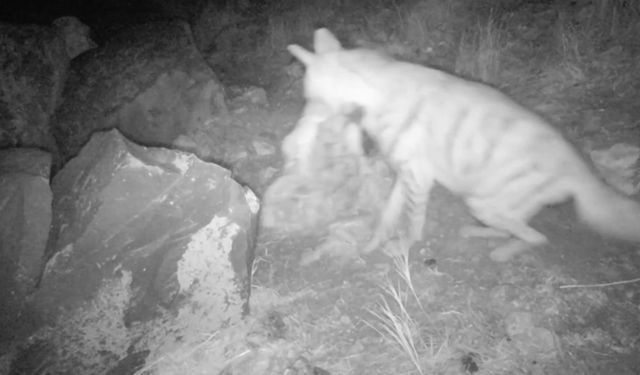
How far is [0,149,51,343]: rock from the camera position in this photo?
2.01 m

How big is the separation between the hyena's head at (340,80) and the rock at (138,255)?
0.91 m

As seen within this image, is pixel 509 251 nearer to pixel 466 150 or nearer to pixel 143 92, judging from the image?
pixel 466 150

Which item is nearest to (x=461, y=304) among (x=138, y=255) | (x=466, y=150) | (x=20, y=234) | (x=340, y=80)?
(x=466, y=150)

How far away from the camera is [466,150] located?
8.43 ft

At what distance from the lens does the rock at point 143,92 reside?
354 cm

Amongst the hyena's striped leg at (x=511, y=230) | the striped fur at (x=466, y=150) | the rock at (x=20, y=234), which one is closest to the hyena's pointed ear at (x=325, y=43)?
the striped fur at (x=466, y=150)

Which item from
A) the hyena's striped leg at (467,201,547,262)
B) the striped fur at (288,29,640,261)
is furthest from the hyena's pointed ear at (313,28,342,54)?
the hyena's striped leg at (467,201,547,262)

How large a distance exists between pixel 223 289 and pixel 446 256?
1441mm

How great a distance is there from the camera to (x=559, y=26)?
429cm

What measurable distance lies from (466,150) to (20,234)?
245 cm

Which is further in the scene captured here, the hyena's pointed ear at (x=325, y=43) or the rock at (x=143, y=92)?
the rock at (x=143, y=92)

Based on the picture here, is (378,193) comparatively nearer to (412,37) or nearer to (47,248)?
(47,248)

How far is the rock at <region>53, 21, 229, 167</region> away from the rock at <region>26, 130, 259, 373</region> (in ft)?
4.38

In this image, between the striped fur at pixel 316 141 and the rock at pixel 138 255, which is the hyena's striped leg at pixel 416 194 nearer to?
the striped fur at pixel 316 141
